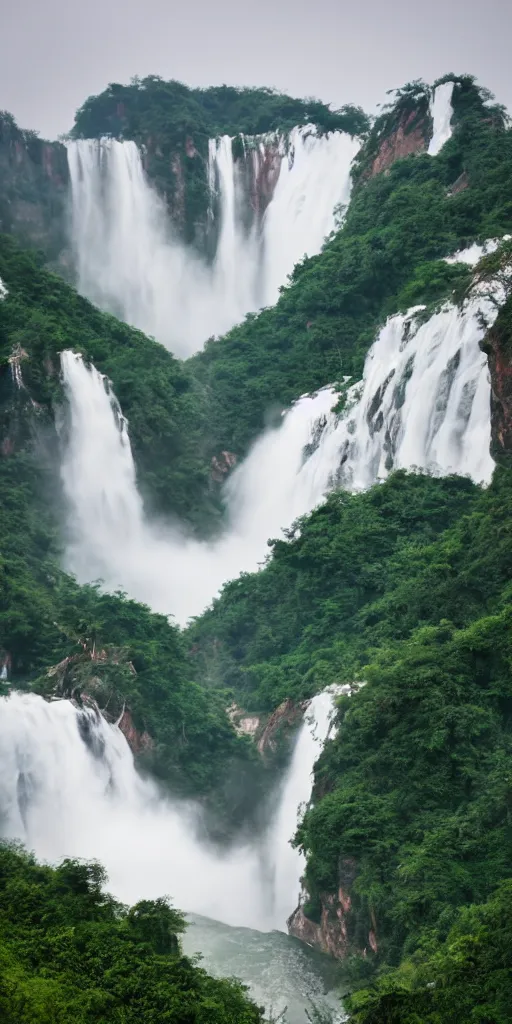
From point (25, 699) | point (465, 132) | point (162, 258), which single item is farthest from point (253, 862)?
point (162, 258)

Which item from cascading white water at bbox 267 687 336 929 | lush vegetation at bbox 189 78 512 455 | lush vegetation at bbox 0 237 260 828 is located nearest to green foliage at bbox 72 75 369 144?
lush vegetation at bbox 189 78 512 455

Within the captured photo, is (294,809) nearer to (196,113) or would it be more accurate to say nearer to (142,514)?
(142,514)

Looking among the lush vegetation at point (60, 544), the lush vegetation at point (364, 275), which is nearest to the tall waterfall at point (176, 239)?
the lush vegetation at point (364, 275)

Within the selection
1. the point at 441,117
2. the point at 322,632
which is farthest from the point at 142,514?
the point at 441,117

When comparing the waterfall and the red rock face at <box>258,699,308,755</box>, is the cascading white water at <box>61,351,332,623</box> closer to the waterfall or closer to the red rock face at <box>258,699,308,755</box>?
the red rock face at <box>258,699,308,755</box>

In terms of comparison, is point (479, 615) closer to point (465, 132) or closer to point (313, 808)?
point (313, 808)
